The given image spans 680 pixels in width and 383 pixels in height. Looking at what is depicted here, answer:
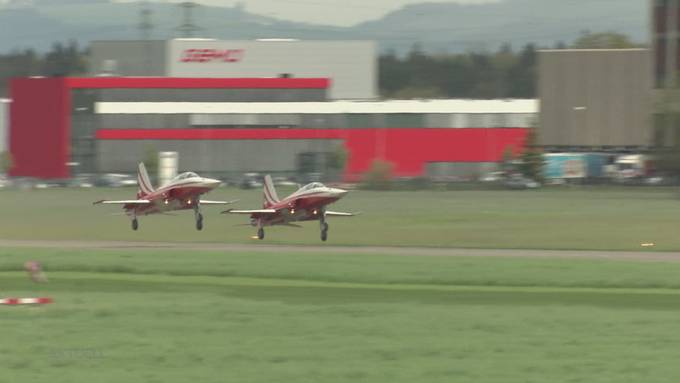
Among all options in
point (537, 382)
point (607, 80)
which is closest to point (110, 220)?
point (537, 382)

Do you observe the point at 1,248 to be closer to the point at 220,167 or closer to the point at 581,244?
the point at 581,244

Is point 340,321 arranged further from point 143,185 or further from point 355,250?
point 355,250

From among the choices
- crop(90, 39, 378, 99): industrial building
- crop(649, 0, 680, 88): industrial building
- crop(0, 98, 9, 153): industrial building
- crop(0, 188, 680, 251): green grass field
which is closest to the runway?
crop(0, 188, 680, 251): green grass field

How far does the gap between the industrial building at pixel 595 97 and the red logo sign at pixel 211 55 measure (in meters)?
51.3

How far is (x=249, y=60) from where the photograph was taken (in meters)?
186

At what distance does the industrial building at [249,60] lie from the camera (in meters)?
185

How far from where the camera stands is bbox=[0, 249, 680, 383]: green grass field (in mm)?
25250

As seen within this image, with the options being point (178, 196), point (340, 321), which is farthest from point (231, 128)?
point (340, 321)

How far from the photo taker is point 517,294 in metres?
39.8

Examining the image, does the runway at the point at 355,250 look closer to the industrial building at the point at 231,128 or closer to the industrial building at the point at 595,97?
the industrial building at the point at 231,128

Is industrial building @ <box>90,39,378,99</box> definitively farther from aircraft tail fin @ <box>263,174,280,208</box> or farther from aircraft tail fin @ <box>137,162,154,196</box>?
aircraft tail fin @ <box>137,162,154,196</box>

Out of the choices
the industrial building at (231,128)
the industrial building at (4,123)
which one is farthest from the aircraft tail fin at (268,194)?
the industrial building at (4,123)

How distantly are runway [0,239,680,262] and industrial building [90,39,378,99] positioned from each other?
123952 mm

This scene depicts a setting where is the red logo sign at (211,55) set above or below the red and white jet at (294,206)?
above
